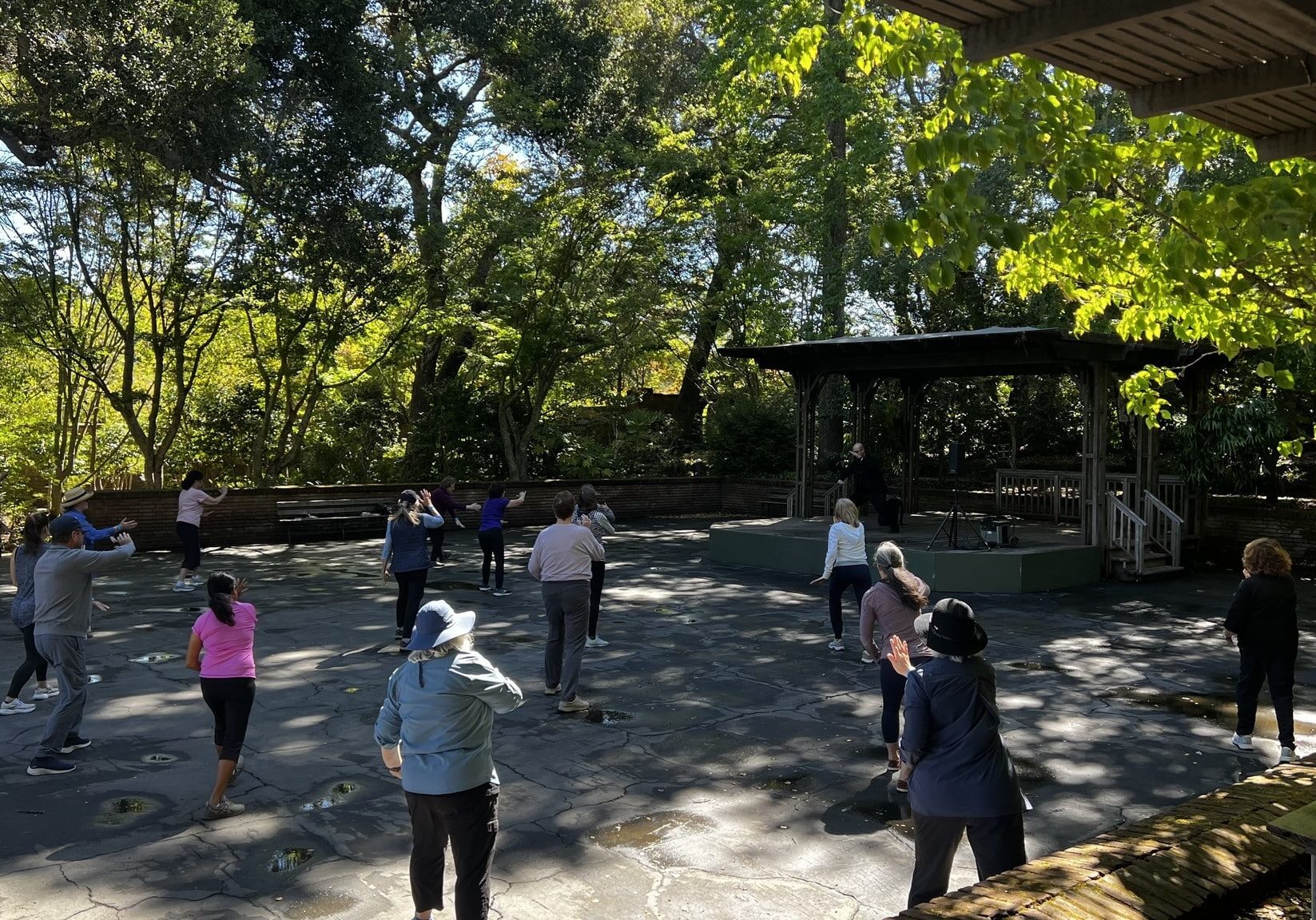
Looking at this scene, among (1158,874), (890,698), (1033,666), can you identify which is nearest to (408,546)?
(890,698)

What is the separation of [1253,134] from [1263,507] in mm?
17662

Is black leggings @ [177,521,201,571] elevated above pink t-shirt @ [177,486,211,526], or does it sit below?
below

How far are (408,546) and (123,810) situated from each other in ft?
14.2

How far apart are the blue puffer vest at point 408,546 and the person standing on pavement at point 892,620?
4963 mm

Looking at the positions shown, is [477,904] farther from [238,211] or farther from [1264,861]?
[238,211]

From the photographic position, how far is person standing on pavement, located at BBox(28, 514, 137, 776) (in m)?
7.06

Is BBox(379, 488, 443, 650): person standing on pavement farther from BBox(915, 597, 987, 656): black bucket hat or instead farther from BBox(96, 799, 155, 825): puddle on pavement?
BBox(915, 597, 987, 656): black bucket hat

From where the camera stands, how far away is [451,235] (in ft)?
80.3

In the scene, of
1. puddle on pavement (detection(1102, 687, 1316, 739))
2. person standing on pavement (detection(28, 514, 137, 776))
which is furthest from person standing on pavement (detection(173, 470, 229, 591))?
puddle on pavement (detection(1102, 687, 1316, 739))

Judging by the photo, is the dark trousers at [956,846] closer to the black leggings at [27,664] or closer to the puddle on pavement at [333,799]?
the puddle on pavement at [333,799]

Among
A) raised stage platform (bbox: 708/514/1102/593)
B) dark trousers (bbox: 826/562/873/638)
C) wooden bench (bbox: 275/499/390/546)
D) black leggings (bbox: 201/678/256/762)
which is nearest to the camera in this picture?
black leggings (bbox: 201/678/256/762)

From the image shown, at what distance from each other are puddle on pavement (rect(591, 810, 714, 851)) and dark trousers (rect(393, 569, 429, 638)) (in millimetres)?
4799

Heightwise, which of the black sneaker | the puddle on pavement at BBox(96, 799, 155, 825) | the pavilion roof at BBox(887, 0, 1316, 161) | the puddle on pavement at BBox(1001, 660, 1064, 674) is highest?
the pavilion roof at BBox(887, 0, 1316, 161)

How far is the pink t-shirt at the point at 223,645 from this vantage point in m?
6.41
